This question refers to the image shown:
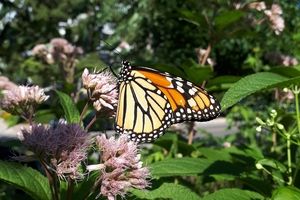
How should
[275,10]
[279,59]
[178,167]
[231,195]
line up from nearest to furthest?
[231,195]
[178,167]
[275,10]
[279,59]

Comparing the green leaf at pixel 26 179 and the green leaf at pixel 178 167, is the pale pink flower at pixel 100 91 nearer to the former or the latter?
the green leaf at pixel 178 167

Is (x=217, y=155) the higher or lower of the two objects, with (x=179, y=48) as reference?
lower

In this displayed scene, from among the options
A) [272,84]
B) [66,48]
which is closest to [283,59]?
[66,48]

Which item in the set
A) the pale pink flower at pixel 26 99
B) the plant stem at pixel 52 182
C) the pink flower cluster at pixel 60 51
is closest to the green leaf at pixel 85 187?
the plant stem at pixel 52 182

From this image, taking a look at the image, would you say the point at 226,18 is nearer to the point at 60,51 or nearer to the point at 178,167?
the point at 178,167

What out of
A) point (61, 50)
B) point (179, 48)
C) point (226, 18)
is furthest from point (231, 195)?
point (179, 48)

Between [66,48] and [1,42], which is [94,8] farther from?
[66,48]

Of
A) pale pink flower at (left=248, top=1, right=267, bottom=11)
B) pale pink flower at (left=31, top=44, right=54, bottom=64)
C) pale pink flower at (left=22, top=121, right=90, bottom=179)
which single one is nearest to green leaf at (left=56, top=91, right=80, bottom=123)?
pale pink flower at (left=22, top=121, right=90, bottom=179)

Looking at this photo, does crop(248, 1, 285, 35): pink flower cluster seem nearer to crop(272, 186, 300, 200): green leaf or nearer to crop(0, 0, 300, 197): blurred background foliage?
crop(0, 0, 300, 197): blurred background foliage
